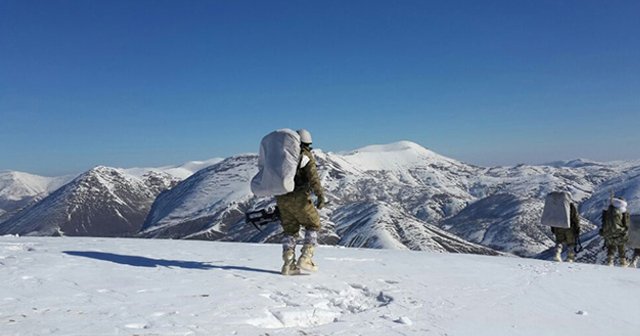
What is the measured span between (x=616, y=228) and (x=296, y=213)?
17.7 m

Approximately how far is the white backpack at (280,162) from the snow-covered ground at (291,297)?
2.11 meters

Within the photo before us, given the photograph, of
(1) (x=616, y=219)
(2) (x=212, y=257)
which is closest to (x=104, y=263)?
(2) (x=212, y=257)

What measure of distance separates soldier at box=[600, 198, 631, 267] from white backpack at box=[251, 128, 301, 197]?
17.9 m

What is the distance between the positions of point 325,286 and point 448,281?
3.32m

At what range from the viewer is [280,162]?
36.4 ft

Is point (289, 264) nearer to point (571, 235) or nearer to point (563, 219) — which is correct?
point (563, 219)

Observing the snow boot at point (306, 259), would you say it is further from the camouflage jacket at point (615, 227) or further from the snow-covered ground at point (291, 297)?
the camouflage jacket at point (615, 227)

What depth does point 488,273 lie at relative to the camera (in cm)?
1310

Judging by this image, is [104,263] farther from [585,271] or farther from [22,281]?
→ [585,271]

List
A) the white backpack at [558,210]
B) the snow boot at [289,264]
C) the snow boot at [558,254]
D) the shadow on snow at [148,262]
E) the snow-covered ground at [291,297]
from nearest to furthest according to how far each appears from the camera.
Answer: the snow-covered ground at [291,297] → the snow boot at [289,264] → the shadow on snow at [148,262] → the snow boot at [558,254] → the white backpack at [558,210]

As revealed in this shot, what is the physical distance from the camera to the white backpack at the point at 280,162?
36.3ft

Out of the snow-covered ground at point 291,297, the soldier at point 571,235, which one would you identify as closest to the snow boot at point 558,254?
the soldier at point 571,235

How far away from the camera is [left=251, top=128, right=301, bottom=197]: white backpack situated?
1106cm

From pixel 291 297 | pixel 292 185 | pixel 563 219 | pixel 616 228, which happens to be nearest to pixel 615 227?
pixel 616 228
